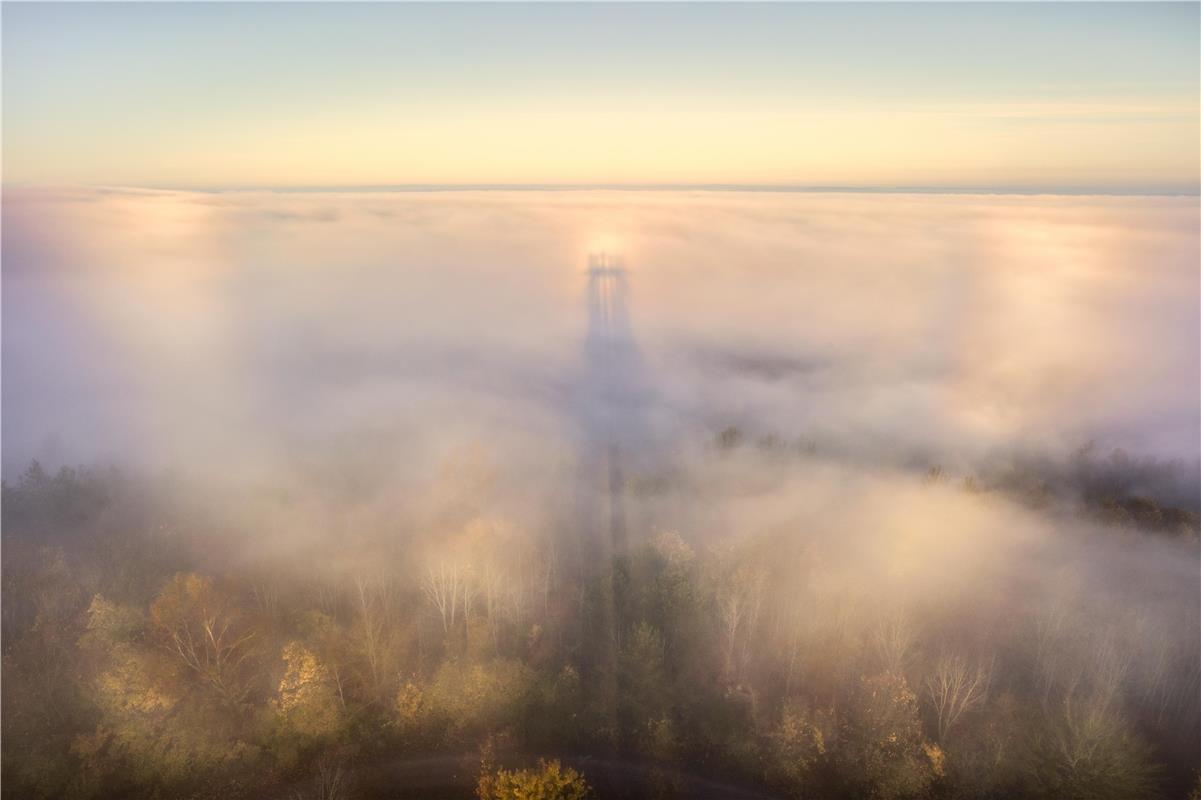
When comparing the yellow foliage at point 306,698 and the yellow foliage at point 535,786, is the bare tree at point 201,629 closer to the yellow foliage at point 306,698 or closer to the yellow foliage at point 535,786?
the yellow foliage at point 306,698

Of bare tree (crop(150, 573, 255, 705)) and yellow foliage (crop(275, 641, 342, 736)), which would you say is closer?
bare tree (crop(150, 573, 255, 705))

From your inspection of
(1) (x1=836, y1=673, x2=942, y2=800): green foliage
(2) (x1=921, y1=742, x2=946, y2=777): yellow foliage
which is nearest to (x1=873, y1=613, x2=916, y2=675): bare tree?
(1) (x1=836, y1=673, x2=942, y2=800): green foliage

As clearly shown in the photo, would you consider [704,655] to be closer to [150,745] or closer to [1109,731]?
[1109,731]

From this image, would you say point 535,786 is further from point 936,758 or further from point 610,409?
point 610,409

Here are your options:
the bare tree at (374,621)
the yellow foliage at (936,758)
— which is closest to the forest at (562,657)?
the yellow foliage at (936,758)

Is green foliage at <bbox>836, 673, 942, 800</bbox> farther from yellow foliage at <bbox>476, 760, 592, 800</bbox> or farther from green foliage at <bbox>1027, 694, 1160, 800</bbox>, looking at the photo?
yellow foliage at <bbox>476, 760, 592, 800</bbox>

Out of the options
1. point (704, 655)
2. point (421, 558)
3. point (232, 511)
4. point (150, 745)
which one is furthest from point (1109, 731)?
point (232, 511)

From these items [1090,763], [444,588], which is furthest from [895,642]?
[444,588]
